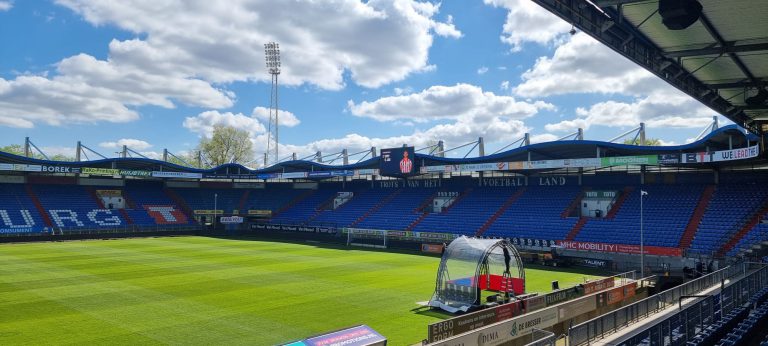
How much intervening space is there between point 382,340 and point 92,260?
3110 centimetres

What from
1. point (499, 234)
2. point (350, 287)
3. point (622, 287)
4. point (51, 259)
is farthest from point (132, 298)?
point (499, 234)

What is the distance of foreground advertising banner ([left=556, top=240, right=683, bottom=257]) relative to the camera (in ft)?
106

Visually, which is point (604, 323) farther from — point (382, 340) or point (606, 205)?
point (606, 205)

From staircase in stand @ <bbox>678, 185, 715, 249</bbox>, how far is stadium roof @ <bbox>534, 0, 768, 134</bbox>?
18934mm

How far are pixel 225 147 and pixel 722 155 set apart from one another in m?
80.8

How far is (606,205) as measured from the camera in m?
42.5

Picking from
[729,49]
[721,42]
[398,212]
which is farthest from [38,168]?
[729,49]

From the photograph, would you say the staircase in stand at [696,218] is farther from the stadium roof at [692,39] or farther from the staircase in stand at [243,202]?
the staircase in stand at [243,202]

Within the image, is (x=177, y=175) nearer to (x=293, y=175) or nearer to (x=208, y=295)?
(x=293, y=175)

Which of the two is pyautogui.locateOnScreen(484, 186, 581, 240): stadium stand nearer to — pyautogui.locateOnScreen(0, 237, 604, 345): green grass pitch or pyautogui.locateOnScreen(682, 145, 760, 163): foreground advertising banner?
pyautogui.locateOnScreen(0, 237, 604, 345): green grass pitch

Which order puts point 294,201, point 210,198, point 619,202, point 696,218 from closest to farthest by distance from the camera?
point 696,218
point 619,202
point 294,201
point 210,198

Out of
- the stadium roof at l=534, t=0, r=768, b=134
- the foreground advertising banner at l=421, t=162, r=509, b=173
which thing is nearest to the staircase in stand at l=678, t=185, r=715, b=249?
the foreground advertising banner at l=421, t=162, r=509, b=173

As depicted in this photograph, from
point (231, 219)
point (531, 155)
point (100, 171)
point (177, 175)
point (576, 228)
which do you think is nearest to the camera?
point (576, 228)

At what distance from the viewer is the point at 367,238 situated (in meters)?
50.1
